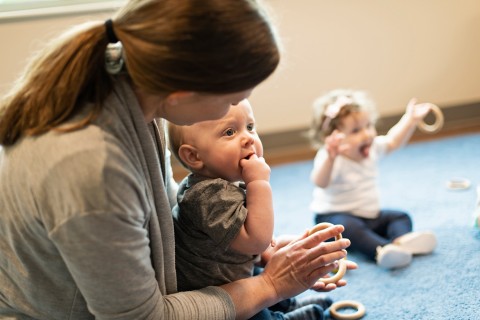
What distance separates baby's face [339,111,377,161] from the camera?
5.84ft

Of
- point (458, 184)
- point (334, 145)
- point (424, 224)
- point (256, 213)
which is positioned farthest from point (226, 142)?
point (458, 184)

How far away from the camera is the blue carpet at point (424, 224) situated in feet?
4.36

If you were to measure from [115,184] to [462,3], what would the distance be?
2.21 metres

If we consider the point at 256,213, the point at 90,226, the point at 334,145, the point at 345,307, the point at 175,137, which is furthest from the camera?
the point at 334,145

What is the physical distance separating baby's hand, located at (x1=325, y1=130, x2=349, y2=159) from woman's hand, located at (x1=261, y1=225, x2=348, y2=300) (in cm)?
66

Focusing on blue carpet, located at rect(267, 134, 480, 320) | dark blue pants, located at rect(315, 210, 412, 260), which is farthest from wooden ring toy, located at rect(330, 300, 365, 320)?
dark blue pants, located at rect(315, 210, 412, 260)

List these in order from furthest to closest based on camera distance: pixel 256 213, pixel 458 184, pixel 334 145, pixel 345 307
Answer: pixel 458 184 → pixel 334 145 → pixel 345 307 → pixel 256 213

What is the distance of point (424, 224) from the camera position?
176 centimetres

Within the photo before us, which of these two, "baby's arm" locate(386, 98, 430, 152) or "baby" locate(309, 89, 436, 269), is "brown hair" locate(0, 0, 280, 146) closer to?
"baby" locate(309, 89, 436, 269)

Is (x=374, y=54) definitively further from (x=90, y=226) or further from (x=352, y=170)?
(x=90, y=226)

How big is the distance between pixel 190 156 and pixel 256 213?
0.63 feet

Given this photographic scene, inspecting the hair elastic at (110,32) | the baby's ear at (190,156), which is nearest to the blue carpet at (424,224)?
the baby's ear at (190,156)

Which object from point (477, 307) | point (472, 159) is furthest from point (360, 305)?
point (472, 159)

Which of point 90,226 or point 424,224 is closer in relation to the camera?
point 90,226
